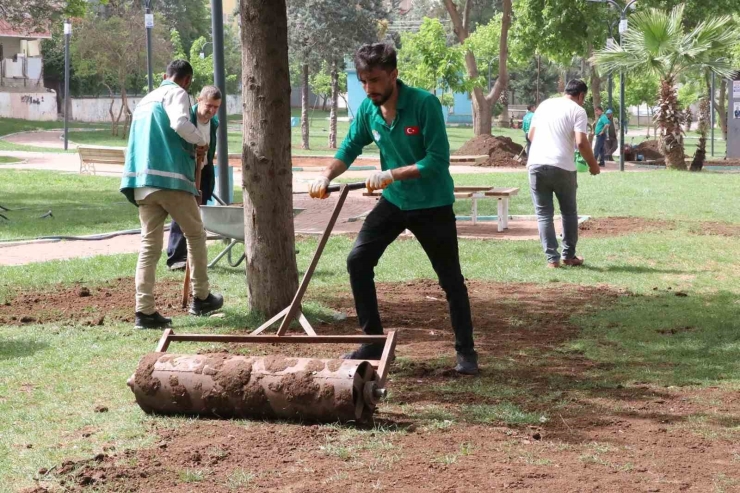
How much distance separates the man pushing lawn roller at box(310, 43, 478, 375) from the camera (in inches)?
216

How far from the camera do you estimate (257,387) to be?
4918mm

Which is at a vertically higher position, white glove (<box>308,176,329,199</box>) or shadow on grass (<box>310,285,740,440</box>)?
white glove (<box>308,176,329,199</box>)

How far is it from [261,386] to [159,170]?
2.78 metres

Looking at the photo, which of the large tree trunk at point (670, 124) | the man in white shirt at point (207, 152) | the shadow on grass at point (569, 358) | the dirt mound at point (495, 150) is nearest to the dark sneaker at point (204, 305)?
the shadow on grass at point (569, 358)

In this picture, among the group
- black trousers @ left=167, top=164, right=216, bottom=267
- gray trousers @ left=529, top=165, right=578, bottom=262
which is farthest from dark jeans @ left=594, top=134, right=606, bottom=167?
black trousers @ left=167, top=164, right=216, bottom=267

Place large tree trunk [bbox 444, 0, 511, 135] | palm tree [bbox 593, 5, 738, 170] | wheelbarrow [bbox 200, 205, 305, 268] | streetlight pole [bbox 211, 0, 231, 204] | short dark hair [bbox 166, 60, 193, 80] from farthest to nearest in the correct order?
large tree trunk [bbox 444, 0, 511, 135]
palm tree [bbox 593, 5, 738, 170]
streetlight pole [bbox 211, 0, 231, 204]
wheelbarrow [bbox 200, 205, 305, 268]
short dark hair [bbox 166, 60, 193, 80]

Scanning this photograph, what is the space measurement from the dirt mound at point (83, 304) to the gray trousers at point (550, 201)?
3.54 m

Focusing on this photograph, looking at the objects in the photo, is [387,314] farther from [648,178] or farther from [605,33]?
[605,33]

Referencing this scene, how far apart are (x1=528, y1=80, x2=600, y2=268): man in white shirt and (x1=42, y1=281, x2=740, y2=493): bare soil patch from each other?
4.12m

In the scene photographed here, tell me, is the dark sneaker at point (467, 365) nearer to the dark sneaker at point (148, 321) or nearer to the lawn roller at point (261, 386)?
the lawn roller at point (261, 386)

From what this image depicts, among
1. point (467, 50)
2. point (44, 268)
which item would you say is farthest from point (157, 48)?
point (44, 268)

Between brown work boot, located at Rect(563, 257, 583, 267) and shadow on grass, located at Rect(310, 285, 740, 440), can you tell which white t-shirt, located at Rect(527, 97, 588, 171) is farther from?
shadow on grass, located at Rect(310, 285, 740, 440)

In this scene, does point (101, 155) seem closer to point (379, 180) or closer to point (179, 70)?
point (179, 70)

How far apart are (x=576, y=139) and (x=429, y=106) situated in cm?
480
